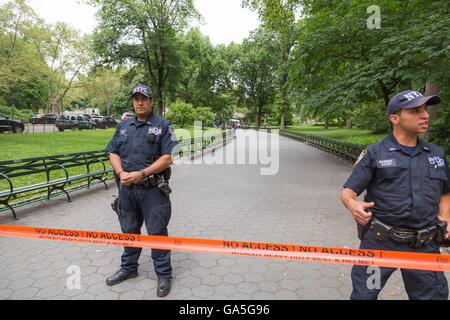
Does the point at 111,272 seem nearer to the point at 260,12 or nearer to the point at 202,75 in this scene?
the point at 260,12

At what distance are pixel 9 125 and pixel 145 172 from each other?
23615 millimetres

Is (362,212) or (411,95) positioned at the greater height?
(411,95)

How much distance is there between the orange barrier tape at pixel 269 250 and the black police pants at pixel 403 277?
4 centimetres

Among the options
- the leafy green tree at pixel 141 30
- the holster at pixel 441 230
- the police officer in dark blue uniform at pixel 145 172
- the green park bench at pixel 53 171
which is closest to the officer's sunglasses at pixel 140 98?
the police officer in dark blue uniform at pixel 145 172

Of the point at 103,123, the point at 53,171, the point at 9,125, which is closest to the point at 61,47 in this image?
the point at 103,123

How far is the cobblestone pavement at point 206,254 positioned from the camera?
299 centimetres

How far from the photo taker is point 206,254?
3.87m

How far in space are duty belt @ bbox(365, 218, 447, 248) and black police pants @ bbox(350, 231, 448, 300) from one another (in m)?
0.06

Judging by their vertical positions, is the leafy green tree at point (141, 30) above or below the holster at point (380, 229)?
above

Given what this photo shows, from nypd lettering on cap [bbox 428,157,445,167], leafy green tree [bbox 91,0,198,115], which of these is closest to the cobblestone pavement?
nypd lettering on cap [bbox 428,157,445,167]

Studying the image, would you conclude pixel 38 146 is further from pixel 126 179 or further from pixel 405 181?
pixel 405 181

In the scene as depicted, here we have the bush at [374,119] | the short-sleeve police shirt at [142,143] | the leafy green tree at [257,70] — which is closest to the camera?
the short-sleeve police shirt at [142,143]

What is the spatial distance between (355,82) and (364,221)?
8.89m

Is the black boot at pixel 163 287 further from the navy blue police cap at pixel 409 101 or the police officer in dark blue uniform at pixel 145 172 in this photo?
the navy blue police cap at pixel 409 101
